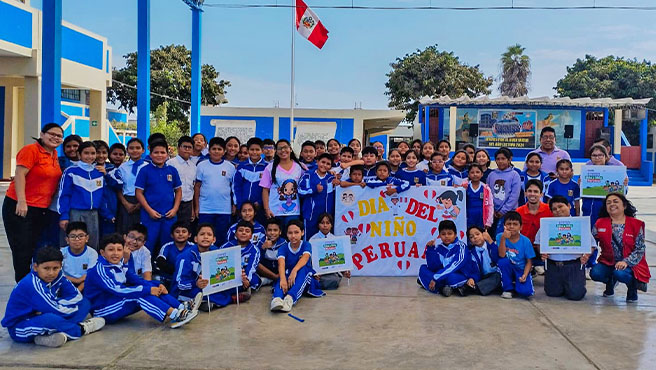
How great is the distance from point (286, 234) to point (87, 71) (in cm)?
1627

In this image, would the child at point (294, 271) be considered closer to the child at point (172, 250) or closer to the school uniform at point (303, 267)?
the school uniform at point (303, 267)

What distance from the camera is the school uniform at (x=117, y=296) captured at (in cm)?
473

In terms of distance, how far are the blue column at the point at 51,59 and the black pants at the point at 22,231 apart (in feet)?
16.7

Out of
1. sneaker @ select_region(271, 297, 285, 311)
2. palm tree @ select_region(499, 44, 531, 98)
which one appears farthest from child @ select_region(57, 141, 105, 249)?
palm tree @ select_region(499, 44, 531, 98)

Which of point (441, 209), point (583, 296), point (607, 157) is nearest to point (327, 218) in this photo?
point (441, 209)

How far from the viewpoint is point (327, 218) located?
251 inches

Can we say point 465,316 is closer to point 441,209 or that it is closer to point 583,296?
A: point 583,296

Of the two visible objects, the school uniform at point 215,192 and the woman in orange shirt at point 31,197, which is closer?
the woman in orange shirt at point 31,197

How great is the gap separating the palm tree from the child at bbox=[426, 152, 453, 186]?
36.9 m

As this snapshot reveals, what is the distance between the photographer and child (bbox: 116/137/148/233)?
6207mm

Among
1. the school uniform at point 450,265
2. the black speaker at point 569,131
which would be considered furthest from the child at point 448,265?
the black speaker at point 569,131

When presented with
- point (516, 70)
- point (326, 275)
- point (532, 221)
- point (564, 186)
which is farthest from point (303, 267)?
point (516, 70)

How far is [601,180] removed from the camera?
6.77 m

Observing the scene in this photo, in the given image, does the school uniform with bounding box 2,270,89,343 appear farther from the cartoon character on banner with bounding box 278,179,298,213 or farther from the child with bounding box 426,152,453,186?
the child with bounding box 426,152,453,186
